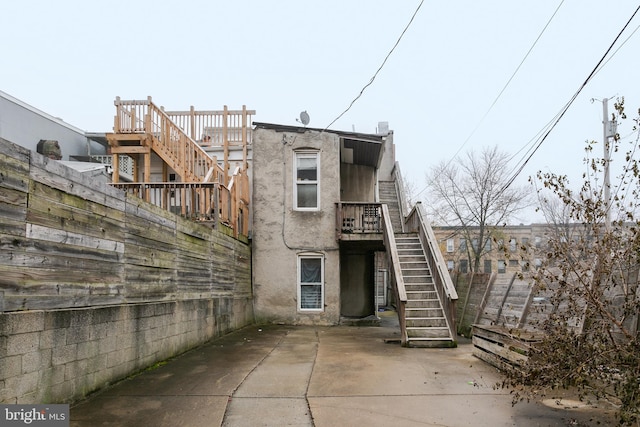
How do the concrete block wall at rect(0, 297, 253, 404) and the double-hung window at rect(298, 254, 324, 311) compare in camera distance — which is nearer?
the concrete block wall at rect(0, 297, 253, 404)

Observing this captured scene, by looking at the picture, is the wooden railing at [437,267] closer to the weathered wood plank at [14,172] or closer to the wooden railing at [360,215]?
the wooden railing at [360,215]

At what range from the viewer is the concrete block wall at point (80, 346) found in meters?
3.87

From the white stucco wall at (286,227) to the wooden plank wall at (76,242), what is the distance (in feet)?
19.3

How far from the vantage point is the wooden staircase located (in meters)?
9.30

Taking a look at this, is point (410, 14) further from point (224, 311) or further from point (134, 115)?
point (134, 115)

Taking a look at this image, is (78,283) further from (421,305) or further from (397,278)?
(421,305)

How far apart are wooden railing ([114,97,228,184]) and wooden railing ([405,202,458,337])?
5.78 meters

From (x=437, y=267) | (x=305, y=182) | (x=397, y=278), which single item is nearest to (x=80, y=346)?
(x=397, y=278)

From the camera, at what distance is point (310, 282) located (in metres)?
14.2

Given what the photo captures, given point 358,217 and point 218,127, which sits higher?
point 218,127

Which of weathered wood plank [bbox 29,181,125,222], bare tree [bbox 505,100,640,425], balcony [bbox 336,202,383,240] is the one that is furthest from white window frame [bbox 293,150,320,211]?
bare tree [bbox 505,100,640,425]

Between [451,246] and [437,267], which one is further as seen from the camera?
[451,246]

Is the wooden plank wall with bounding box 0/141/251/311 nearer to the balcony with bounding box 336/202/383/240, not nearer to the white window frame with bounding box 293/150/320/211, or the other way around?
the white window frame with bounding box 293/150/320/211

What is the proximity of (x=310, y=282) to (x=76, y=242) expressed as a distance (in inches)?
385
